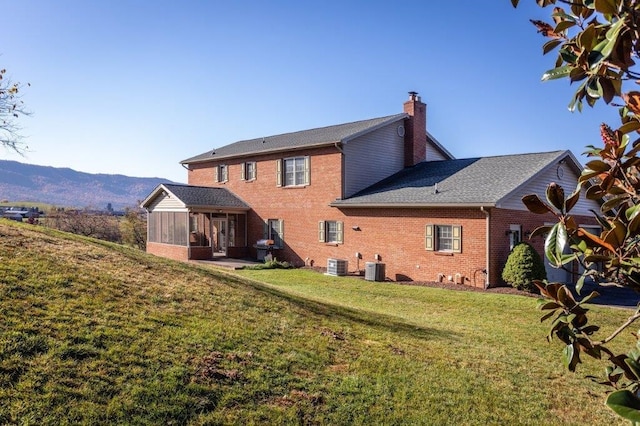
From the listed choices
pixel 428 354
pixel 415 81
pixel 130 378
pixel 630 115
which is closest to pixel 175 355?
pixel 130 378

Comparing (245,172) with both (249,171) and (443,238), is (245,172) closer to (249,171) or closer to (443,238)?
(249,171)

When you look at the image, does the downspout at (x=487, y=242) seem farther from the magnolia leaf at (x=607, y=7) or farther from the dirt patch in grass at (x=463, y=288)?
the magnolia leaf at (x=607, y=7)

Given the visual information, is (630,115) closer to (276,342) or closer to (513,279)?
(276,342)

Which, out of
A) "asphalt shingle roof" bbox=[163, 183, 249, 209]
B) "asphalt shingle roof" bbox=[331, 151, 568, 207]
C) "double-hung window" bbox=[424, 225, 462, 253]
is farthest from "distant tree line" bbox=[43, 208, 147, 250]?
"double-hung window" bbox=[424, 225, 462, 253]

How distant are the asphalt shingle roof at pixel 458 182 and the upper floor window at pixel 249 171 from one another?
7.31 m

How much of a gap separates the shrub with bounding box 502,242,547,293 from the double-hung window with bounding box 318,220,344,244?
831 cm

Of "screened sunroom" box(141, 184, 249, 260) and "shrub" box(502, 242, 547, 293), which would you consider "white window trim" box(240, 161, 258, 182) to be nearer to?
"screened sunroom" box(141, 184, 249, 260)

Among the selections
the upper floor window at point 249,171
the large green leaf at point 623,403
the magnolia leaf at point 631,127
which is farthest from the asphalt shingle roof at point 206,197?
the large green leaf at point 623,403

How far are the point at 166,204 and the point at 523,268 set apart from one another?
20.1 meters

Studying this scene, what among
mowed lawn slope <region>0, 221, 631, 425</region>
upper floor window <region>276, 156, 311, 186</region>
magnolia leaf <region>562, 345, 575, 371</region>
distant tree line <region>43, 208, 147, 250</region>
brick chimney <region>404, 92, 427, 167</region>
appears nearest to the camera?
magnolia leaf <region>562, 345, 575, 371</region>

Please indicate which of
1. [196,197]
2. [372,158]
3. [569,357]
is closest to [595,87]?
[569,357]

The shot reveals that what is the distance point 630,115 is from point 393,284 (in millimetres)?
16529

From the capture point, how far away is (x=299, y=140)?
26.2 metres

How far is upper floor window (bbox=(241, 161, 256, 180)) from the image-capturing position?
27.9m
